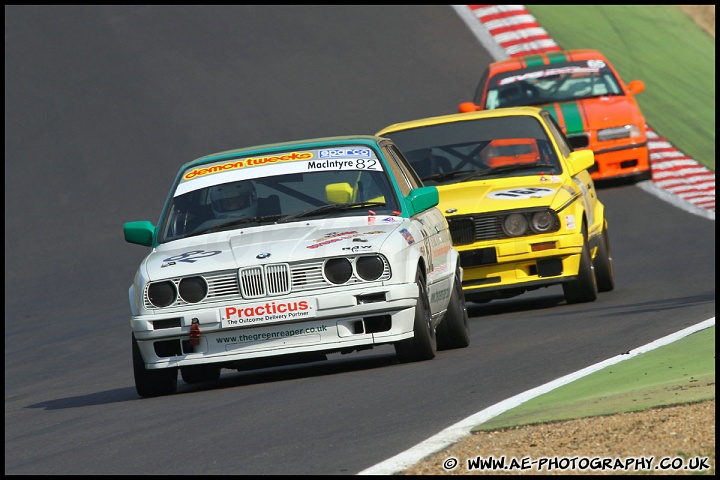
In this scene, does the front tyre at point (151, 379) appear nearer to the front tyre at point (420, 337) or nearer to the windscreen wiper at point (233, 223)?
the windscreen wiper at point (233, 223)

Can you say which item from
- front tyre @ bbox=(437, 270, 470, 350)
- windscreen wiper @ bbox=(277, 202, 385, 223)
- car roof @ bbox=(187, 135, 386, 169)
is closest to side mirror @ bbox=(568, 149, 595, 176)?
front tyre @ bbox=(437, 270, 470, 350)

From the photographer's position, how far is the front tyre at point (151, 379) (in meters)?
8.95

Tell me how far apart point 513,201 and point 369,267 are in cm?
353

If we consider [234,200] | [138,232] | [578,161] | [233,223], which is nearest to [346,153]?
[234,200]

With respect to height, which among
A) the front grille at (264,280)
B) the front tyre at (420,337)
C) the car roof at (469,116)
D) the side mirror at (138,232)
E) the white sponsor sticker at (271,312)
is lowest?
the front tyre at (420,337)

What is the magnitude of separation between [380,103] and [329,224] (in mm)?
15386

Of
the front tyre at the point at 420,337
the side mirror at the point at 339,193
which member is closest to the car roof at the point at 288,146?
the side mirror at the point at 339,193

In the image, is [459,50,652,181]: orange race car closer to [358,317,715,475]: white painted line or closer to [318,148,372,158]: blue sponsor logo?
[318,148,372,158]: blue sponsor logo

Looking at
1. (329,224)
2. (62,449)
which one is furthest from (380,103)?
(62,449)

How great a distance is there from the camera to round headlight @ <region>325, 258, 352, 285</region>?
28.7 feet

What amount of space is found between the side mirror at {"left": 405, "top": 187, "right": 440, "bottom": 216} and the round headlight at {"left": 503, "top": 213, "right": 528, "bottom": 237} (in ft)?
7.14

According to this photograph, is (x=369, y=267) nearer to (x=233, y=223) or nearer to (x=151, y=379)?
(x=233, y=223)

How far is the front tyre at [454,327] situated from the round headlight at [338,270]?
1403 millimetres

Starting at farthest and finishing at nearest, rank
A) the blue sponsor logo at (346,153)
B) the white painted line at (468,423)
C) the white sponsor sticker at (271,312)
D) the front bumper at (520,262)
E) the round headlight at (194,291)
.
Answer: the front bumper at (520,262), the blue sponsor logo at (346,153), the round headlight at (194,291), the white sponsor sticker at (271,312), the white painted line at (468,423)
